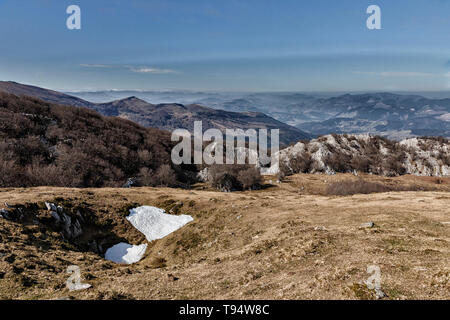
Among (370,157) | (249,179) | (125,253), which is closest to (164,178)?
(249,179)

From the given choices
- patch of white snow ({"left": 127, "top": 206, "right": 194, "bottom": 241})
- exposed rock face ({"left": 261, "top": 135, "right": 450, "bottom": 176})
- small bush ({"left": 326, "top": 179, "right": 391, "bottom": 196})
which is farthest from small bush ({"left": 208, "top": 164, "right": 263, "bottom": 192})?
patch of white snow ({"left": 127, "top": 206, "right": 194, "bottom": 241})

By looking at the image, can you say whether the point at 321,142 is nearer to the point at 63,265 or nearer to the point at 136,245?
the point at 136,245

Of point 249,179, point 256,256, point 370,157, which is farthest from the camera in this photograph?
point 370,157

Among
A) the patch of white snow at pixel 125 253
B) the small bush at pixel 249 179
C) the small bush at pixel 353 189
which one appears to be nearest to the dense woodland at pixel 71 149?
the small bush at pixel 249 179

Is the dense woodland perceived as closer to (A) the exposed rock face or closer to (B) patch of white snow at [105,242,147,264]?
(B) patch of white snow at [105,242,147,264]

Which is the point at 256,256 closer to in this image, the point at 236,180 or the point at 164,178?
the point at 164,178

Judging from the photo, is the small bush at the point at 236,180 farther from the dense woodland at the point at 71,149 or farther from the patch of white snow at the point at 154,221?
the patch of white snow at the point at 154,221

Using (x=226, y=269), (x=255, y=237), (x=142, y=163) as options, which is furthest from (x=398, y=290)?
(x=142, y=163)
